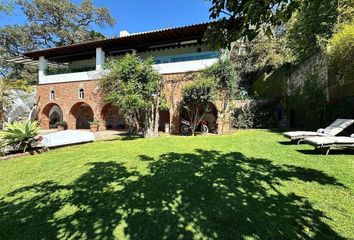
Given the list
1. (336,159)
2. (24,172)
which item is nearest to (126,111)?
(24,172)

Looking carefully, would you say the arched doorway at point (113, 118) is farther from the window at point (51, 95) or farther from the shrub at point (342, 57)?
the shrub at point (342, 57)

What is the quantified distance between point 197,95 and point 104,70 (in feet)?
27.1

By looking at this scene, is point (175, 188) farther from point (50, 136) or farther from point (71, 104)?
point (71, 104)

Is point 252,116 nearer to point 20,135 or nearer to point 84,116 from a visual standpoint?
point 20,135

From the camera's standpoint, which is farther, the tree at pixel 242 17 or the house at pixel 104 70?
the house at pixel 104 70

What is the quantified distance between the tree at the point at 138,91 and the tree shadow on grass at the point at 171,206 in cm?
696

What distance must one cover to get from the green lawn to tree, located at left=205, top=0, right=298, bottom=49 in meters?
2.58

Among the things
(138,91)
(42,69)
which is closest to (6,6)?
(138,91)

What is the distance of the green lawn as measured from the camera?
3.40 m

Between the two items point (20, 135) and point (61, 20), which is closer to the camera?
point (20, 135)

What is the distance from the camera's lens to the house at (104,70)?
639 inches

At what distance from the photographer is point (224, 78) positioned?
1455cm

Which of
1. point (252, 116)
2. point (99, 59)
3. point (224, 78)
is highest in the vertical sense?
point (99, 59)

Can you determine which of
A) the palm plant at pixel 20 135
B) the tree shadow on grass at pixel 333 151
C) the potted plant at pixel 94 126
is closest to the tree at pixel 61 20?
the potted plant at pixel 94 126
